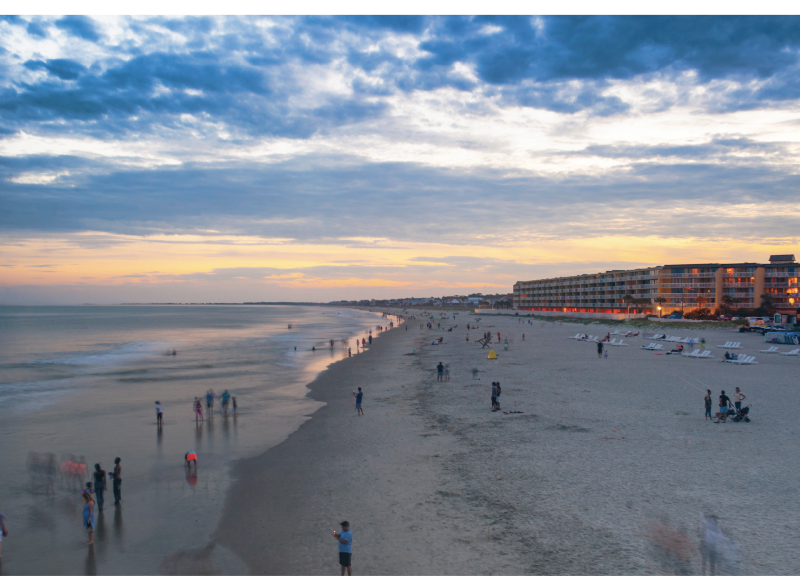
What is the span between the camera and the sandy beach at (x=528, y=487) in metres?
10.7

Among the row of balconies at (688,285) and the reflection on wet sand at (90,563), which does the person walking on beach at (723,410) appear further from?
the row of balconies at (688,285)

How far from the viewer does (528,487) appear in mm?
13977

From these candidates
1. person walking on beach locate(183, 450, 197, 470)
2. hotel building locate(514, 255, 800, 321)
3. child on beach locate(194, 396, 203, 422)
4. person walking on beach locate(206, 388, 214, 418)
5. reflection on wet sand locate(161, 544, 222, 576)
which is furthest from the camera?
hotel building locate(514, 255, 800, 321)

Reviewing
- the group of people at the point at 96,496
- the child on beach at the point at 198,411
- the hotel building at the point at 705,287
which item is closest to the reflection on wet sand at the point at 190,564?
the group of people at the point at 96,496

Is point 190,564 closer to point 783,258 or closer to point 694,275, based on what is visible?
point 694,275

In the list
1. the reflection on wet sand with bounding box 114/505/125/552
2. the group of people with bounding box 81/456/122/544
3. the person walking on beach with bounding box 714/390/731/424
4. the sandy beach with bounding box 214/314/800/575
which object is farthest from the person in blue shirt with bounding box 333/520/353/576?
the person walking on beach with bounding box 714/390/731/424

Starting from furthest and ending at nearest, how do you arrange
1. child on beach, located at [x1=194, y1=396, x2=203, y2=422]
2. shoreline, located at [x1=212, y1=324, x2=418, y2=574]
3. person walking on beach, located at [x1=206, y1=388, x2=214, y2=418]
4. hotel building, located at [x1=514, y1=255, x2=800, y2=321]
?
hotel building, located at [x1=514, y1=255, x2=800, y2=321] → person walking on beach, located at [x1=206, y1=388, x2=214, y2=418] → child on beach, located at [x1=194, y1=396, x2=203, y2=422] → shoreline, located at [x1=212, y1=324, x2=418, y2=574]

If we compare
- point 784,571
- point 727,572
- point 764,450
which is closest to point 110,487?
point 727,572

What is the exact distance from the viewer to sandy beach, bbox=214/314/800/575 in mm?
10727

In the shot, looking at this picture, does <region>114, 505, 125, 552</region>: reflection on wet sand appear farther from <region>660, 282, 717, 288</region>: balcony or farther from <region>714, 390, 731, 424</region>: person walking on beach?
<region>660, 282, 717, 288</region>: balcony

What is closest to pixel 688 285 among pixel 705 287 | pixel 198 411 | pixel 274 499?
pixel 705 287

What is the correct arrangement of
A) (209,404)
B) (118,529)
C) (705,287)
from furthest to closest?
1. (705,287)
2. (209,404)
3. (118,529)
